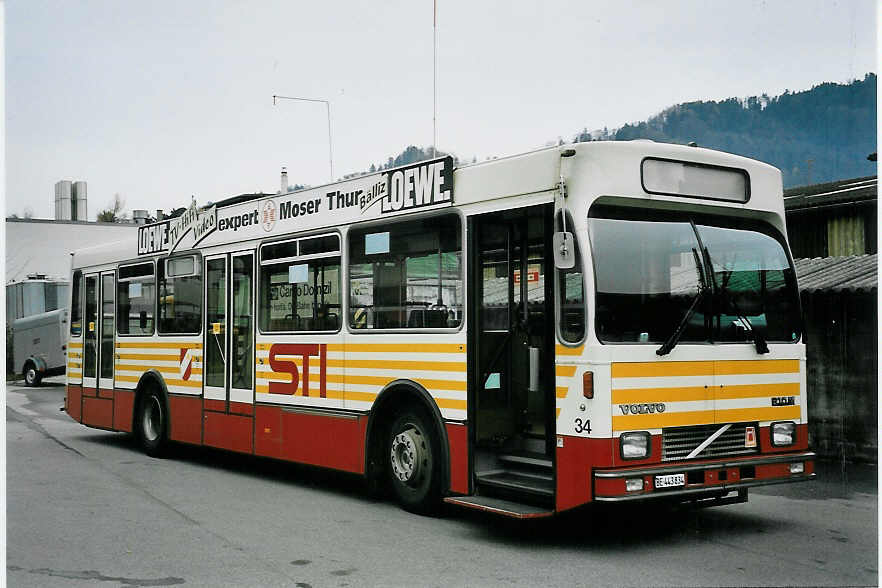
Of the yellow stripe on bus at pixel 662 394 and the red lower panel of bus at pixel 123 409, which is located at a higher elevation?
the yellow stripe on bus at pixel 662 394

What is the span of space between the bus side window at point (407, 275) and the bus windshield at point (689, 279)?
1584mm

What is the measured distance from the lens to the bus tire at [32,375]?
102 feet

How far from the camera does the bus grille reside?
293 inches

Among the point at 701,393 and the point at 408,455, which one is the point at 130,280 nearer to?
the point at 408,455

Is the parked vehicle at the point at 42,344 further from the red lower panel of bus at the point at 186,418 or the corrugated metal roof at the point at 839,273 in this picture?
the corrugated metal roof at the point at 839,273

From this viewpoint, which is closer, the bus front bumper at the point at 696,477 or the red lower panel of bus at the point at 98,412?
the bus front bumper at the point at 696,477

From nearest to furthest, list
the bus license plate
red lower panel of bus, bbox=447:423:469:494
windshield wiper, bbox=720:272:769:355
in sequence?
1. the bus license plate
2. windshield wiper, bbox=720:272:769:355
3. red lower panel of bus, bbox=447:423:469:494

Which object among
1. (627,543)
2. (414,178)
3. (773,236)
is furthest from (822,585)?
(414,178)

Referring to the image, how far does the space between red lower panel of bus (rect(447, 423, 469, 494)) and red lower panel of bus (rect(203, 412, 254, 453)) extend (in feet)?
11.9

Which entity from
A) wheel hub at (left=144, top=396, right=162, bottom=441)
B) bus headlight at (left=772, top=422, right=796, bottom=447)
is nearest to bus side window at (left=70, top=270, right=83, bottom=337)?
wheel hub at (left=144, top=396, right=162, bottom=441)

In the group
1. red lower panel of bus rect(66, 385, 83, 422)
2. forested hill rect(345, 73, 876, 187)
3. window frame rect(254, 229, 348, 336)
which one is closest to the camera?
window frame rect(254, 229, 348, 336)

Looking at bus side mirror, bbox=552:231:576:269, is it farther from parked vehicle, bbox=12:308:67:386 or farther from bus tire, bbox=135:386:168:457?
parked vehicle, bbox=12:308:67:386

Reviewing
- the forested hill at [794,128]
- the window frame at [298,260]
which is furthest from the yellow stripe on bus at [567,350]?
the forested hill at [794,128]

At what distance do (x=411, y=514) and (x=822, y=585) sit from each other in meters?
3.72
